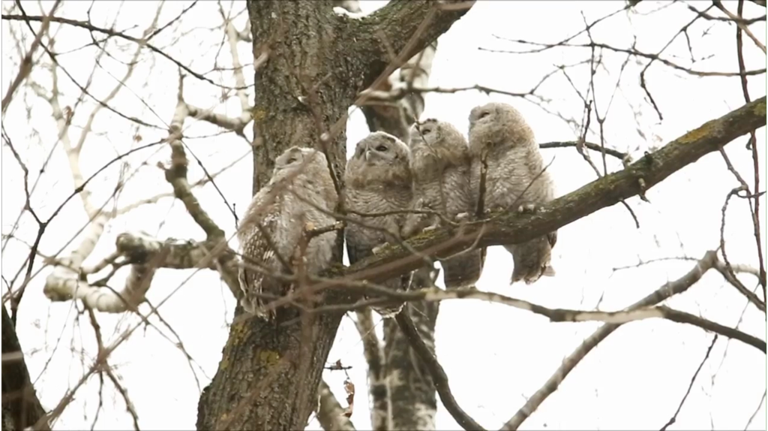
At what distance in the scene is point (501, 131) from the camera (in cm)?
475

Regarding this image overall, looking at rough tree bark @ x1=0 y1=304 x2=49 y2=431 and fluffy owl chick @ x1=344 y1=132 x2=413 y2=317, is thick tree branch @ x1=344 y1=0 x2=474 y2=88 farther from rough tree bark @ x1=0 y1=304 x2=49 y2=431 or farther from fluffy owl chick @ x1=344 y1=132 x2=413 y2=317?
rough tree bark @ x1=0 y1=304 x2=49 y2=431

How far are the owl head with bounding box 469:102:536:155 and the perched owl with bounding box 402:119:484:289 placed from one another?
124 mm

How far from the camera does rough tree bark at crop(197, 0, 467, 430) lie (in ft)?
13.0

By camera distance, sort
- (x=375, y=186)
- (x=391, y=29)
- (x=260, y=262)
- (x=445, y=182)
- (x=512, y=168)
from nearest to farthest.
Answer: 1. (x=260, y=262)
2. (x=512, y=168)
3. (x=445, y=182)
4. (x=375, y=186)
5. (x=391, y=29)

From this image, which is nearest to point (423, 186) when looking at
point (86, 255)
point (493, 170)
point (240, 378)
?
point (493, 170)

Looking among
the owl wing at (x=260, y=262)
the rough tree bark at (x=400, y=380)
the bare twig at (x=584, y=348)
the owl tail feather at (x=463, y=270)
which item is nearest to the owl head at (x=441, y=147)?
the owl tail feather at (x=463, y=270)

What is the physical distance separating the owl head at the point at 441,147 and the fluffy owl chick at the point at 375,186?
14 cm

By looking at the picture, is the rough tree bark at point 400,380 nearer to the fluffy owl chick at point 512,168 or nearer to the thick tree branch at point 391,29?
the thick tree branch at point 391,29

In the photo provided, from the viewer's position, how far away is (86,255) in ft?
21.1

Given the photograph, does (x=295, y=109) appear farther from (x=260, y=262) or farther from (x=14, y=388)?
(x=14, y=388)

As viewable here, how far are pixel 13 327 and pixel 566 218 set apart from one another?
2050mm

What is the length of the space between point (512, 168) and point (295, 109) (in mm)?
1162

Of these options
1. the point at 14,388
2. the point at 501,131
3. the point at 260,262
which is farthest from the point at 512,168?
the point at 14,388

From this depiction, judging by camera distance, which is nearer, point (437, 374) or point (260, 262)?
point (260, 262)
